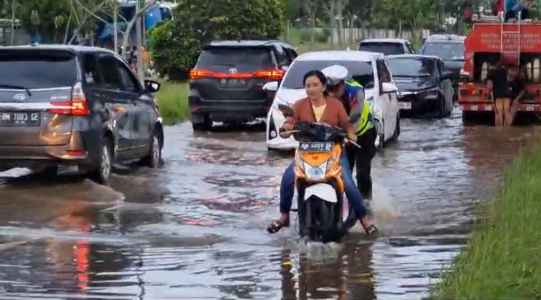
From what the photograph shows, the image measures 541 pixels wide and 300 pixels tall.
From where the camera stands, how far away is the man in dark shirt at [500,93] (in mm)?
23891

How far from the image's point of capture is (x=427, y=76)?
28.0m

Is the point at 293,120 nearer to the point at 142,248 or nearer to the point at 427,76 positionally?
the point at 142,248

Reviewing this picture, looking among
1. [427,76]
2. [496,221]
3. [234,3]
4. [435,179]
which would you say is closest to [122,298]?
[496,221]

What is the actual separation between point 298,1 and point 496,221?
53.4 m

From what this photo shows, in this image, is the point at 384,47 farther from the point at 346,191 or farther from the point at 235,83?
the point at 346,191

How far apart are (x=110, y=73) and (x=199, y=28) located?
72.5ft

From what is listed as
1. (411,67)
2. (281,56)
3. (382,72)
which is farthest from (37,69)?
(411,67)

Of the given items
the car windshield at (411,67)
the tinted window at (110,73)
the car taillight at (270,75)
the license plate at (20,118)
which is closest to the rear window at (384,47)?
the car windshield at (411,67)

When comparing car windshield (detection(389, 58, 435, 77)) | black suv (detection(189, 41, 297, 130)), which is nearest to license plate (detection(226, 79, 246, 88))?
black suv (detection(189, 41, 297, 130))

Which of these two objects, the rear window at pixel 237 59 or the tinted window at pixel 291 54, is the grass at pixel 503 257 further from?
the tinted window at pixel 291 54

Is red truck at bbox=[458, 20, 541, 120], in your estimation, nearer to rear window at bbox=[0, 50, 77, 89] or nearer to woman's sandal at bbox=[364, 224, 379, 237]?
rear window at bbox=[0, 50, 77, 89]

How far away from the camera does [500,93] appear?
24.1 metres

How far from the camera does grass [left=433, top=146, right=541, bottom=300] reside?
7637mm

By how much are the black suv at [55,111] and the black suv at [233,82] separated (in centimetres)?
807
